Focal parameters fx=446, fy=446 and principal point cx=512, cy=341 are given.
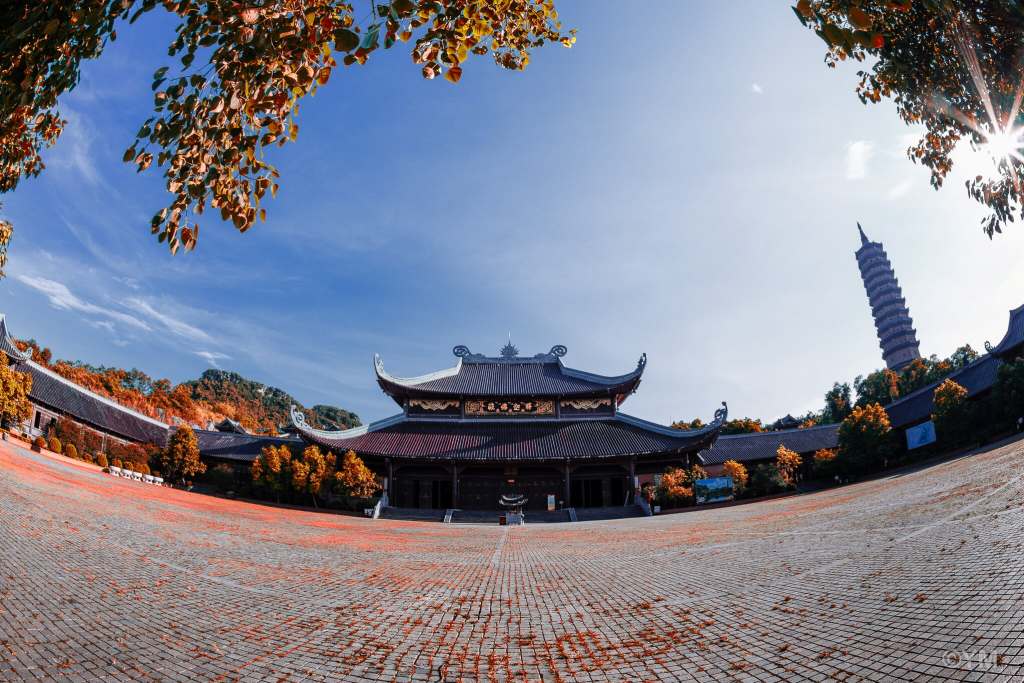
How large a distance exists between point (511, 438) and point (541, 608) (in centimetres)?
2180

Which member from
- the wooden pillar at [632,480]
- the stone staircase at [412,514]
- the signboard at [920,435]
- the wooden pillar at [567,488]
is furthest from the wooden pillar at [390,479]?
the signboard at [920,435]

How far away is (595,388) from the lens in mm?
28203

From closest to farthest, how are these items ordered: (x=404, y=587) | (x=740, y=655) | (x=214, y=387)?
(x=740, y=655), (x=404, y=587), (x=214, y=387)

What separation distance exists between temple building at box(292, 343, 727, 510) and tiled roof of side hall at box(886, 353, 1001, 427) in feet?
46.6

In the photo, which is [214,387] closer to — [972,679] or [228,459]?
[228,459]

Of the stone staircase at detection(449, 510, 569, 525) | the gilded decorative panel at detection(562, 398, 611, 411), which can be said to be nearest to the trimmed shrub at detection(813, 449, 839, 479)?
the gilded decorative panel at detection(562, 398, 611, 411)

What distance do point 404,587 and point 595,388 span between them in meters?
23.8

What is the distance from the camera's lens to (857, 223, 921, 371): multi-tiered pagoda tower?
65.6 meters

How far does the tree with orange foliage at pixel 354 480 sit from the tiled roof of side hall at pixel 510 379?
6738mm

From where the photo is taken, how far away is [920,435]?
2411 cm

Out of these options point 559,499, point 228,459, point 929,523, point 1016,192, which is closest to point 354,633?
point 929,523

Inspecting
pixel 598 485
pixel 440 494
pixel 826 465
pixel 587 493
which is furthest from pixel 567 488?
pixel 826 465

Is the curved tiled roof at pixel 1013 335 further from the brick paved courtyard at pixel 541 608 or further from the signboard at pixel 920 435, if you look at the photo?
the brick paved courtyard at pixel 541 608

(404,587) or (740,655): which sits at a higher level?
(740,655)
